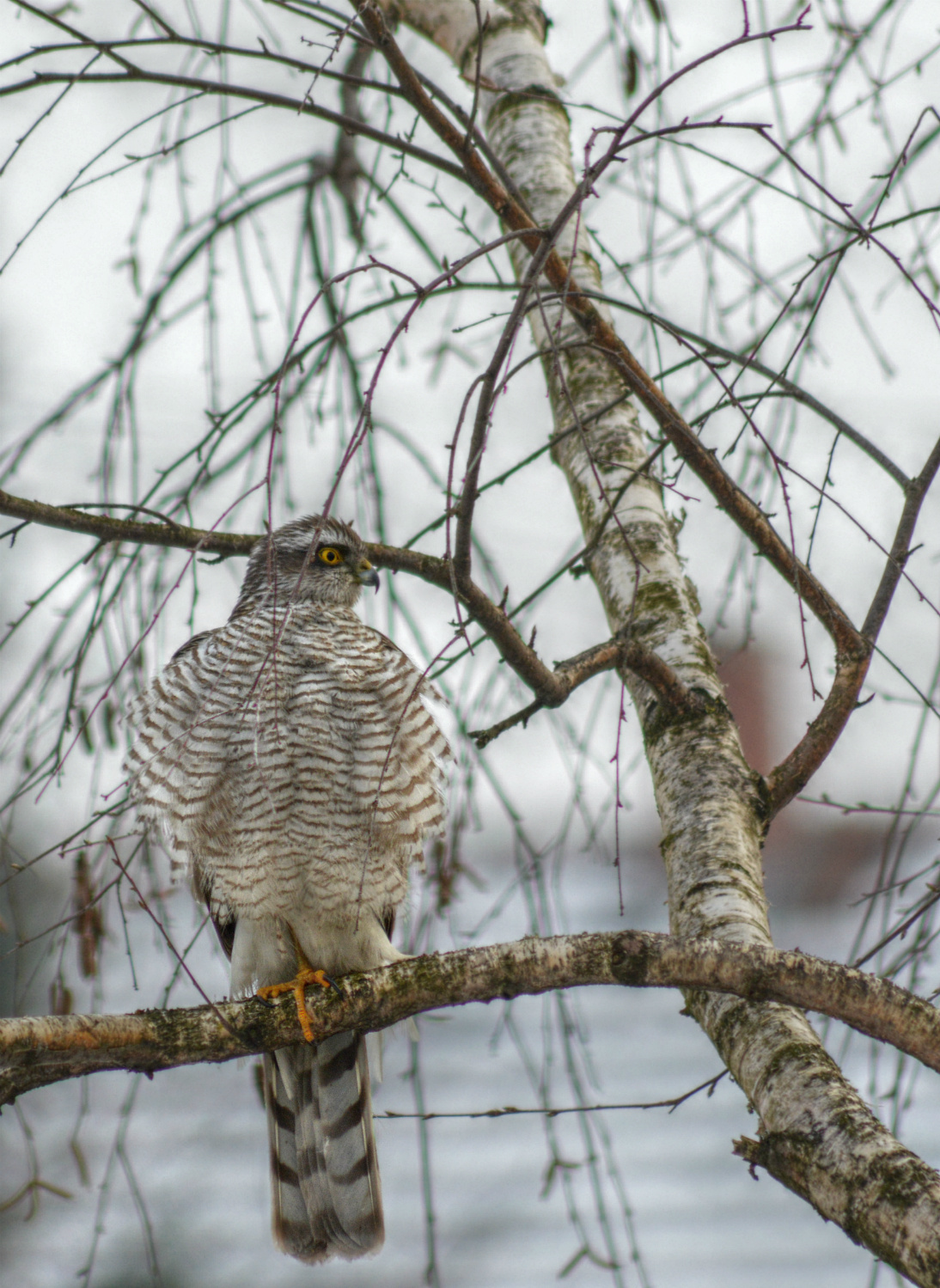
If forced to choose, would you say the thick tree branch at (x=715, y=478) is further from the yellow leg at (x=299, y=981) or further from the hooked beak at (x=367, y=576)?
the hooked beak at (x=367, y=576)

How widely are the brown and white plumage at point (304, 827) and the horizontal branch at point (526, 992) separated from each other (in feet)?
4.54

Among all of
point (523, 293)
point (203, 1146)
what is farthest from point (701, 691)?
point (203, 1146)

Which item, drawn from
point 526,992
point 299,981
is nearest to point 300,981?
point 299,981

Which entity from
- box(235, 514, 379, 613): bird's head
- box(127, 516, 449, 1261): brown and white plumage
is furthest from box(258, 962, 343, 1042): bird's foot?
box(235, 514, 379, 613): bird's head

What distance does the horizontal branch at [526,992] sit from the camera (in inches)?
80.8

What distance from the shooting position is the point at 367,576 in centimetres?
471

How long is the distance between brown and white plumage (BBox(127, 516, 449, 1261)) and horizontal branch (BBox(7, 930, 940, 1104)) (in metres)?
1.38

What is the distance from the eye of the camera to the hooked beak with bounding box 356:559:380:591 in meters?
4.69

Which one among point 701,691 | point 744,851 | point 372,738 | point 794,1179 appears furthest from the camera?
point 372,738

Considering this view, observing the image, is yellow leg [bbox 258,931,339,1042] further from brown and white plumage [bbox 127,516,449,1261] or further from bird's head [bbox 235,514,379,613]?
bird's head [bbox 235,514,379,613]

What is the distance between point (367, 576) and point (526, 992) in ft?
8.85

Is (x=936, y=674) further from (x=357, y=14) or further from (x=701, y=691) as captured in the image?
(x=357, y=14)

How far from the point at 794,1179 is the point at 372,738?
2099mm

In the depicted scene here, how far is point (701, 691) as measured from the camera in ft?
10.6
